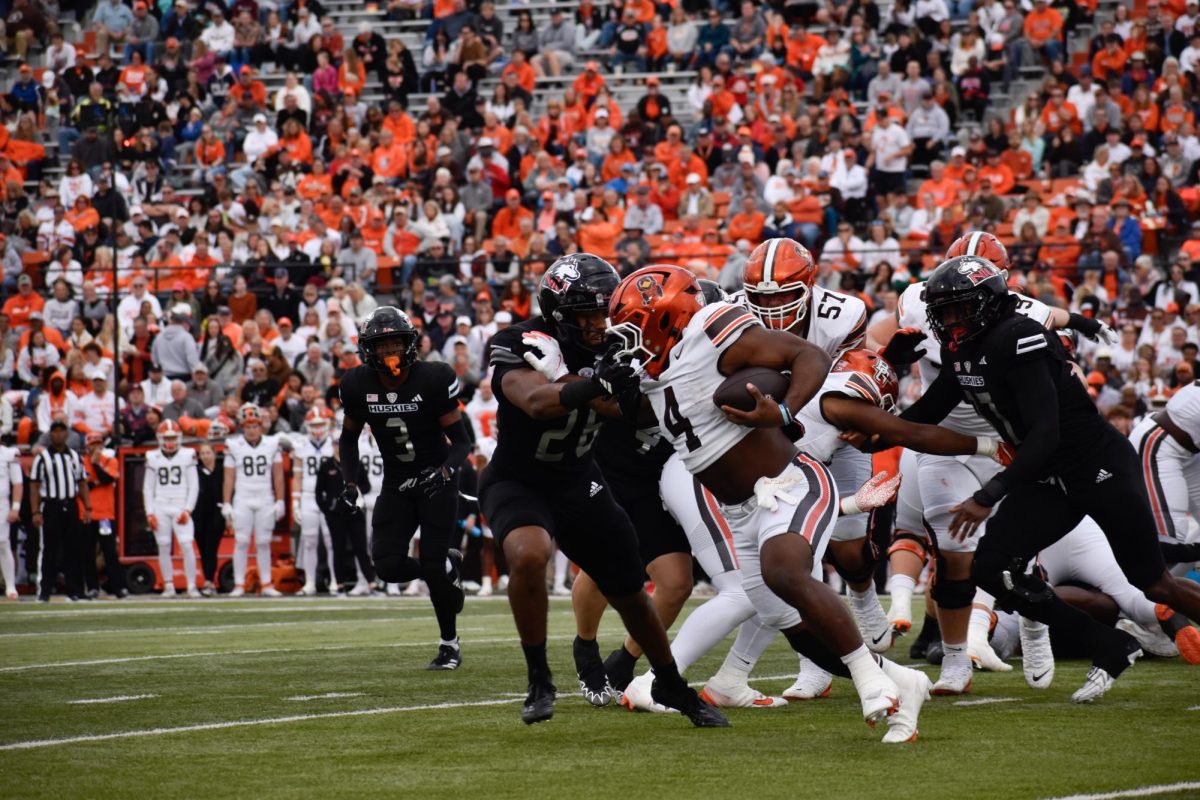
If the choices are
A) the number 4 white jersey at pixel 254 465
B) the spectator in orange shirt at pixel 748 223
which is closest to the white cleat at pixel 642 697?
the number 4 white jersey at pixel 254 465

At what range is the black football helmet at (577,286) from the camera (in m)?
6.11

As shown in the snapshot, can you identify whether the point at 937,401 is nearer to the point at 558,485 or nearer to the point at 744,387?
the point at 744,387

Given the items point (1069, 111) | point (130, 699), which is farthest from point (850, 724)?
point (1069, 111)

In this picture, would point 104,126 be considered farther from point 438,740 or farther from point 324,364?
point 438,740

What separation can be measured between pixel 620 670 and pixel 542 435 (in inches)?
51.8

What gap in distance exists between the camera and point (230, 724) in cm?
641

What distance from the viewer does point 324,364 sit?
17672 mm

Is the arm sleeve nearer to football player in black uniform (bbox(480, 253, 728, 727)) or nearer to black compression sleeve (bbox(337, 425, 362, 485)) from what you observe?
football player in black uniform (bbox(480, 253, 728, 727))

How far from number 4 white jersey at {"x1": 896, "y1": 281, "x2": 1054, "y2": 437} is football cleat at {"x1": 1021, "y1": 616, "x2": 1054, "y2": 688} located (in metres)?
0.87

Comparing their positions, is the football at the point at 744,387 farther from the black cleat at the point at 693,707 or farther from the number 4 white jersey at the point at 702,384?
the black cleat at the point at 693,707

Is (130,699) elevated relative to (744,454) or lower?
lower

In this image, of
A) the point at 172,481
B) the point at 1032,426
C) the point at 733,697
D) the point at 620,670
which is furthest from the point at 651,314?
the point at 172,481

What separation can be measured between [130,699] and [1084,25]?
639 inches

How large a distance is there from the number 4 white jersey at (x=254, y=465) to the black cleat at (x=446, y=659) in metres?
8.15
